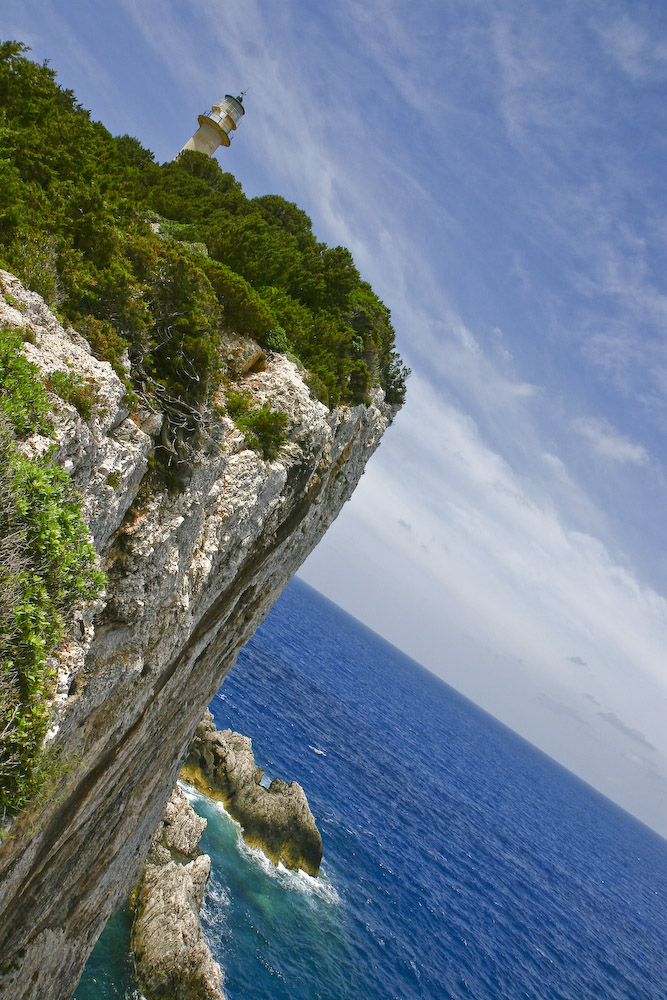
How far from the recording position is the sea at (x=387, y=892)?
32.8 metres

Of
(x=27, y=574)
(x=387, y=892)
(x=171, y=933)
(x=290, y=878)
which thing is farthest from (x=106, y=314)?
(x=387, y=892)

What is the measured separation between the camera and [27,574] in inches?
352

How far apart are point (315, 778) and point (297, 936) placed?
24927mm

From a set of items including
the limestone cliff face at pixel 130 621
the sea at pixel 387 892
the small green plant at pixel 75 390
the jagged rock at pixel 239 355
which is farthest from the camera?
the sea at pixel 387 892

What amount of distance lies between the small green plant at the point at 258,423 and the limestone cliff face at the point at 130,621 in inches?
14.2

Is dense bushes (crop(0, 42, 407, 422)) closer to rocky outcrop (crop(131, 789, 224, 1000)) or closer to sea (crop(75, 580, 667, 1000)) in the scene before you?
rocky outcrop (crop(131, 789, 224, 1000))

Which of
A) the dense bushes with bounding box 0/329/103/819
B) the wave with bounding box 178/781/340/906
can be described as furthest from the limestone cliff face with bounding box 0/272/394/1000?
the wave with bounding box 178/781/340/906

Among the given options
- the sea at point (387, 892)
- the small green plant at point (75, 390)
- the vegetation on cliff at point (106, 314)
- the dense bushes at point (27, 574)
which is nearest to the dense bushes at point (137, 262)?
the vegetation on cliff at point (106, 314)

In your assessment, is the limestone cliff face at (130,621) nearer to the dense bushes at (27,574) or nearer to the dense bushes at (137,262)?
the dense bushes at (27,574)

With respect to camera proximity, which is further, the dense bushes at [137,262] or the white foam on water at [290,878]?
the white foam on water at [290,878]

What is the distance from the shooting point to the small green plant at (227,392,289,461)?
16.2m

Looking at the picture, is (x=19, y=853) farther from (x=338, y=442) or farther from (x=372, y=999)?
(x=372, y=999)

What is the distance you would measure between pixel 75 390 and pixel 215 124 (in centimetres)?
3307

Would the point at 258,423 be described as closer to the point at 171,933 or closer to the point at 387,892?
the point at 171,933
